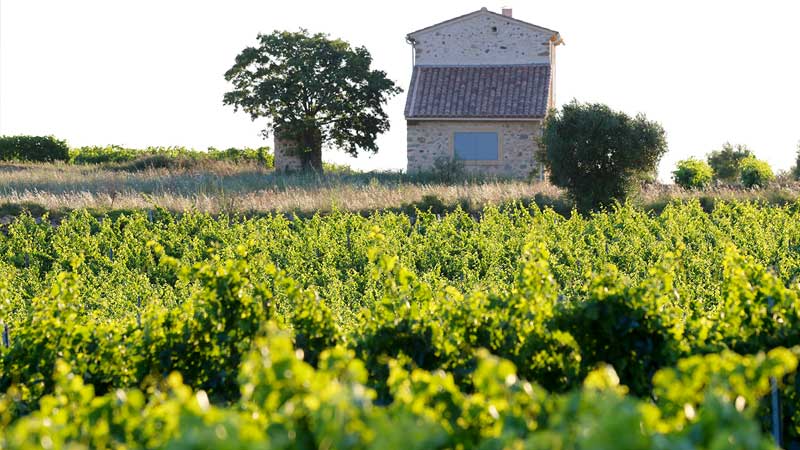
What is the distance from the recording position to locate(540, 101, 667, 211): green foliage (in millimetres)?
20484

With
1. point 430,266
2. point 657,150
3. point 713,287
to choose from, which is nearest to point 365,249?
point 430,266

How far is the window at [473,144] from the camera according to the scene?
28994 mm

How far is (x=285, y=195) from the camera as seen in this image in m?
20.3

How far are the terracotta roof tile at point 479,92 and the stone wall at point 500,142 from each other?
42cm

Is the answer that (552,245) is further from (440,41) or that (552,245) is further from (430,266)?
(440,41)

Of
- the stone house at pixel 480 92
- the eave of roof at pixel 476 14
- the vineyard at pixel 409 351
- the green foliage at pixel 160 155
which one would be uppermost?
the eave of roof at pixel 476 14

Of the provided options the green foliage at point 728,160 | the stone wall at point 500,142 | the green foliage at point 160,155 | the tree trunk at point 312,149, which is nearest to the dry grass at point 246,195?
the stone wall at point 500,142

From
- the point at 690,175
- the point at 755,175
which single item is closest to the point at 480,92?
the point at 690,175

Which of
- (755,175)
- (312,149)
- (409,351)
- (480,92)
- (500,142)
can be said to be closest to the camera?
(409,351)

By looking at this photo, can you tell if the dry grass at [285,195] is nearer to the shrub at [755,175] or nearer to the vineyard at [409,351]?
the shrub at [755,175]

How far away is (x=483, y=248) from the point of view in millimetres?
14000

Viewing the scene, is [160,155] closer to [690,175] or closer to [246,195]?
[246,195]

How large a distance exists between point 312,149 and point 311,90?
1.98 metres

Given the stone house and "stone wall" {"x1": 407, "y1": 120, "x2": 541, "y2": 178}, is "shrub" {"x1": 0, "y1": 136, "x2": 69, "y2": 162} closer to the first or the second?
the stone house
